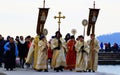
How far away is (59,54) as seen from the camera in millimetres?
34844

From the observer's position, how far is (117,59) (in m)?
78.1

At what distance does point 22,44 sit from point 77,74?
8.32 metres

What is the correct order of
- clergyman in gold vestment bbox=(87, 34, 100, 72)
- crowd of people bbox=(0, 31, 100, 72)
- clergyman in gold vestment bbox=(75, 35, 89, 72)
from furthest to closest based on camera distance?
1. clergyman in gold vestment bbox=(87, 34, 100, 72)
2. clergyman in gold vestment bbox=(75, 35, 89, 72)
3. crowd of people bbox=(0, 31, 100, 72)

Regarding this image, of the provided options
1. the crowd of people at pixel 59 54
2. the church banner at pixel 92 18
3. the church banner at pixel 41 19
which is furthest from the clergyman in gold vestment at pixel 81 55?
the church banner at pixel 41 19

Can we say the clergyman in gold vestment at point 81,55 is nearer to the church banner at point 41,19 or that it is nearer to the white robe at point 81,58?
the white robe at point 81,58

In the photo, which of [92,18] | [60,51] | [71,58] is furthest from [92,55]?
[60,51]

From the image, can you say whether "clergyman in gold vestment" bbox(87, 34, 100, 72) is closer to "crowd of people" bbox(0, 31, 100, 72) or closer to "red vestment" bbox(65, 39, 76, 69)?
"crowd of people" bbox(0, 31, 100, 72)

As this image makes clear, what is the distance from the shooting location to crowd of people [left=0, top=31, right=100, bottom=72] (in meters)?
34.8

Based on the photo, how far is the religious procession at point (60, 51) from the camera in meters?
34.8

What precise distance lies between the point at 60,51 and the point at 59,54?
151 millimetres

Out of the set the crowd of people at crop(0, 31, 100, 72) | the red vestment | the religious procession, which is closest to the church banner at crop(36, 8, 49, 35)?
the religious procession

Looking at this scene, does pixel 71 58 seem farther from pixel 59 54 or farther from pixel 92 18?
pixel 59 54

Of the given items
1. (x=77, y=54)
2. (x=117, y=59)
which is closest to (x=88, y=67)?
(x=77, y=54)

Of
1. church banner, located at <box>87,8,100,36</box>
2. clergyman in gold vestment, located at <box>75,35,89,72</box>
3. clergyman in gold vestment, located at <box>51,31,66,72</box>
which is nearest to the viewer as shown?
clergyman in gold vestment, located at <box>51,31,66,72</box>
